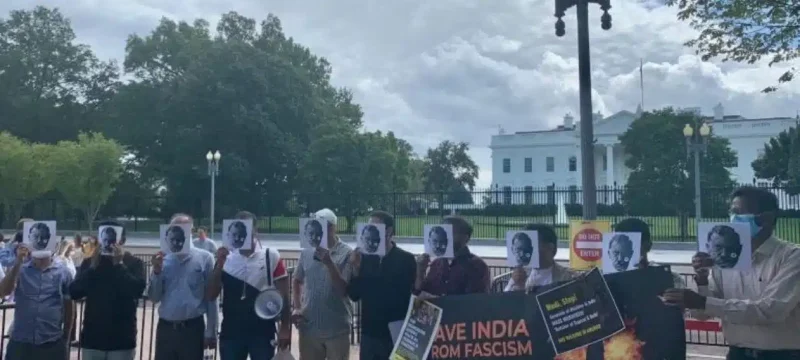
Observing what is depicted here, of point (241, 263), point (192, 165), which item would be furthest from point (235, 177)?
point (241, 263)

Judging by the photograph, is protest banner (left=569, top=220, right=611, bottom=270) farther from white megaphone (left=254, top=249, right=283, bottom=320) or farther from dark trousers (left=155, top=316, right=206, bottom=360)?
dark trousers (left=155, top=316, right=206, bottom=360)

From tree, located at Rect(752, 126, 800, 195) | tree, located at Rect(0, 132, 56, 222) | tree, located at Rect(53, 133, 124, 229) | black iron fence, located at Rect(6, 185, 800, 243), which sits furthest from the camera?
tree, located at Rect(0, 132, 56, 222)

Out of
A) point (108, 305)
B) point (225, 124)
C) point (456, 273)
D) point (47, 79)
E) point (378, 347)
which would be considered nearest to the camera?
point (456, 273)

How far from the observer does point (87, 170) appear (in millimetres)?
41281

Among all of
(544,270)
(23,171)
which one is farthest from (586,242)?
(23,171)

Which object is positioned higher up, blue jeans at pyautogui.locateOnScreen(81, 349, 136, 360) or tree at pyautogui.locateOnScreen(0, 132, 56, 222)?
tree at pyautogui.locateOnScreen(0, 132, 56, 222)

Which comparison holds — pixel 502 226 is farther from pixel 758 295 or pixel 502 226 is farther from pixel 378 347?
pixel 758 295

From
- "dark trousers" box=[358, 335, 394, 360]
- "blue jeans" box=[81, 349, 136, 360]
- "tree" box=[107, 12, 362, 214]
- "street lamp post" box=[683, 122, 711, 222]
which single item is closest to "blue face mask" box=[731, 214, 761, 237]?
"dark trousers" box=[358, 335, 394, 360]

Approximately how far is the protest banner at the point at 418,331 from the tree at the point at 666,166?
24.5 meters

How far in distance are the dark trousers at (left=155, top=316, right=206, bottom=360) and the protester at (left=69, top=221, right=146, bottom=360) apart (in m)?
0.24

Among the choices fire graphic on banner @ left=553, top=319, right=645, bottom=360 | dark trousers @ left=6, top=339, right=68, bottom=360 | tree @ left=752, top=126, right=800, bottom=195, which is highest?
tree @ left=752, top=126, right=800, bottom=195

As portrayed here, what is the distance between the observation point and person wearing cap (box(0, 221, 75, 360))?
6.23 m

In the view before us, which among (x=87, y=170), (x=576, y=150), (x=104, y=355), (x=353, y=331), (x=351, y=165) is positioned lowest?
(x=353, y=331)

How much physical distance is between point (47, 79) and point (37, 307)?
6084 centimetres
